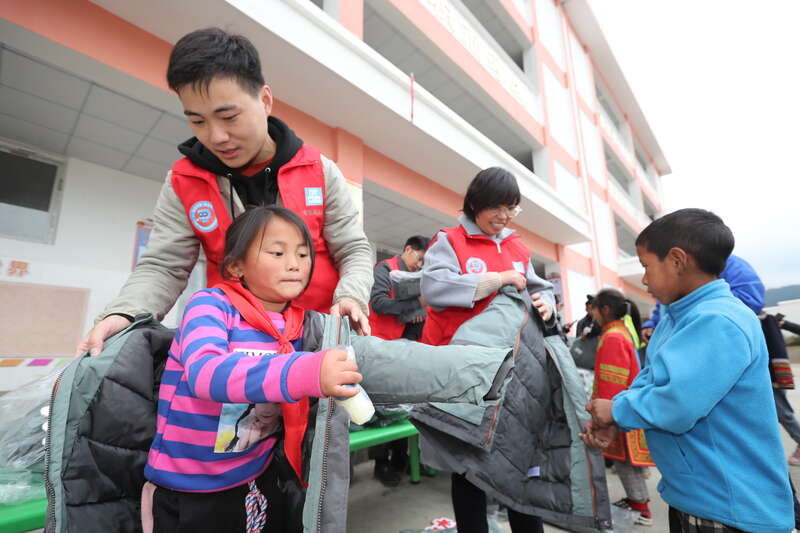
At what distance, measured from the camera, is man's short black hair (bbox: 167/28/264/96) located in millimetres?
839

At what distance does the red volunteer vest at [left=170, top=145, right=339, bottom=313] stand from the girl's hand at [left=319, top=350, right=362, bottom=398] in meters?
0.47

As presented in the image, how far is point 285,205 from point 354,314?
360 millimetres

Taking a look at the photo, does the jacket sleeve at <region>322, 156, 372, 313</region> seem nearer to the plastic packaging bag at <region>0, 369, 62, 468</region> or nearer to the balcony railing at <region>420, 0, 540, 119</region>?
the plastic packaging bag at <region>0, 369, 62, 468</region>

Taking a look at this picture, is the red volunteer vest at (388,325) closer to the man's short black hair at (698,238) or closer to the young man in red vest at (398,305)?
the young man in red vest at (398,305)

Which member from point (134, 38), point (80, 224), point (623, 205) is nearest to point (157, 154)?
point (80, 224)

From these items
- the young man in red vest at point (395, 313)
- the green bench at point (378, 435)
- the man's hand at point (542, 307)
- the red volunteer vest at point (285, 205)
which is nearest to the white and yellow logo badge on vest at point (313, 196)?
the red volunteer vest at point (285, 205)

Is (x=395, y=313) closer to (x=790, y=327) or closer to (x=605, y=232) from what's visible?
(x=790, y=327)

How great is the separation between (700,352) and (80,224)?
486 centimetres

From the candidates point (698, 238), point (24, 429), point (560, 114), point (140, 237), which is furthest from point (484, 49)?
point (24, 429)

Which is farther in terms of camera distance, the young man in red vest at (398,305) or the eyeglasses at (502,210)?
the young man in red vest at (398,305)

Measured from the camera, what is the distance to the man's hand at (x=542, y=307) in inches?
51.0

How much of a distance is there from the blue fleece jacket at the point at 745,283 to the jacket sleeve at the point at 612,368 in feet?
1.30

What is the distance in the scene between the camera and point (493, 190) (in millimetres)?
1384

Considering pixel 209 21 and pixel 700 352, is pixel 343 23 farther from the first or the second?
pixel 700 352
